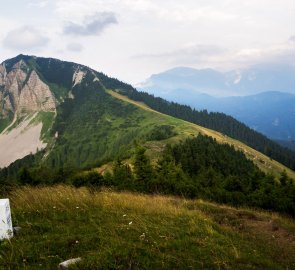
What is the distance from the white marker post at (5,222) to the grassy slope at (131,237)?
24 cm

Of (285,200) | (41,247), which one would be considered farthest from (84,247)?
(285,200)

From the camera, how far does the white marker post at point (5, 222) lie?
9.75 meters

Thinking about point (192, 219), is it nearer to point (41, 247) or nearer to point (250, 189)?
point (41, 247)

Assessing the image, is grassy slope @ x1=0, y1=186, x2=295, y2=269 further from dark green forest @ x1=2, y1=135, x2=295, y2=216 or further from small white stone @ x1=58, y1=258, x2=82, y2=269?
dark green forest @ x1=2, y1=135, x2=295, y2=216

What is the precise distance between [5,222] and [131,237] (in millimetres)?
3511

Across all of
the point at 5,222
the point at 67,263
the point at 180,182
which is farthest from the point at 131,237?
the point at 180,182

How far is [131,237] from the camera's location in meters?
10.4

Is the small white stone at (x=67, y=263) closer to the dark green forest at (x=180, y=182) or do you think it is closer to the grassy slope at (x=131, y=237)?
the grassy slope at (x=131, y=237)

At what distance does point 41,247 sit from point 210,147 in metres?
125

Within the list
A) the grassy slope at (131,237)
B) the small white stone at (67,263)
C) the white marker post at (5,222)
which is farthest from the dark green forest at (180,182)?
the small white stone at (67,263)

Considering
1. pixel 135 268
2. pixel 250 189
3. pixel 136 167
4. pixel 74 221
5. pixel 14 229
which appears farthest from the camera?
pixel 250 189

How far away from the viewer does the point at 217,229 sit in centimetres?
1230

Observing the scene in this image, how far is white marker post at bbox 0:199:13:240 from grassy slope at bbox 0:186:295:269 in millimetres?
244

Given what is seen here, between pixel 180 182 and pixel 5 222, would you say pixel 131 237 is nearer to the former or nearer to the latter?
pixel 5 222
